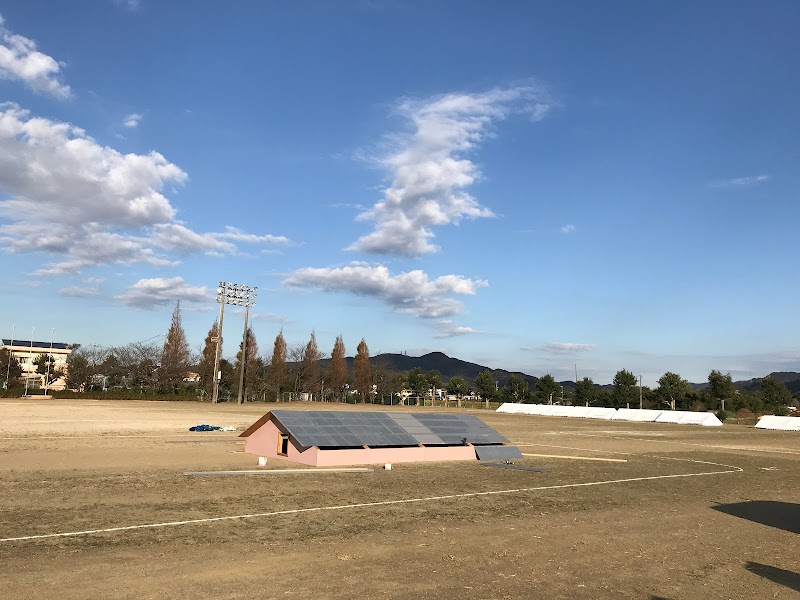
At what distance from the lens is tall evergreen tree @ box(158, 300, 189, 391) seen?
3509 inches

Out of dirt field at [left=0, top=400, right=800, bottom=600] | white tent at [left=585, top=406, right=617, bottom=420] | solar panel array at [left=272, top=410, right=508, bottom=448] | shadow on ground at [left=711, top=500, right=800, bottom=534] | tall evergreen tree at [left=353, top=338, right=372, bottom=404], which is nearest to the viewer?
dirt field at [left=0, top=400, right=800, bottom=600]

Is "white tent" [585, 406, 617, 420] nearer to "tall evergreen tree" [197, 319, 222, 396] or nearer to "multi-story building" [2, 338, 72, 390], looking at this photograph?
"tall evergreen tree" [197, 319, 222, 396]

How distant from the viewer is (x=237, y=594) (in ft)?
23.3

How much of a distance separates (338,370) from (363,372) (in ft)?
16.4

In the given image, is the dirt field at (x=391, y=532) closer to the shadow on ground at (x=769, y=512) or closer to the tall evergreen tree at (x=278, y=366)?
the shadow on ground at (x=769, y=512)

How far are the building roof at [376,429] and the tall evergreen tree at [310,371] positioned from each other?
84.7 metres

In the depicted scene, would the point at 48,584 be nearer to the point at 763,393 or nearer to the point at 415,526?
the point at 415,526

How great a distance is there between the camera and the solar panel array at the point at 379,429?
2058 cm

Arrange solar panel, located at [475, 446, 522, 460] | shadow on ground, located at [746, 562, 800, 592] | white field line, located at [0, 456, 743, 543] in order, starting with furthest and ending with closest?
solar panel, located at [475, 446, 522, 460], white field line, located at [0, 456, 743, 543], shadow on ground, located at [746, 562, 800, 592]

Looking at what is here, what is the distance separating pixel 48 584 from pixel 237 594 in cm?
233

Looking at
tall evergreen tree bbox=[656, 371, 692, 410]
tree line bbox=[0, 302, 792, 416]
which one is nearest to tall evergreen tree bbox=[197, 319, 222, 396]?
tree line bbox=[0, 302, 792, 416]

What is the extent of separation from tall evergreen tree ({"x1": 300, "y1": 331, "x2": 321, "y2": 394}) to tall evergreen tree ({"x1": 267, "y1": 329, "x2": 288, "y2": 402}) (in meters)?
3.93

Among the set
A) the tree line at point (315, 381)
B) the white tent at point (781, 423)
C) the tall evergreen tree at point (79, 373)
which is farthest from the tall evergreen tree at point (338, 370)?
the white tent at point (781, 423)

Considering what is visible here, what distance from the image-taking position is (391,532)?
10.7 metres
